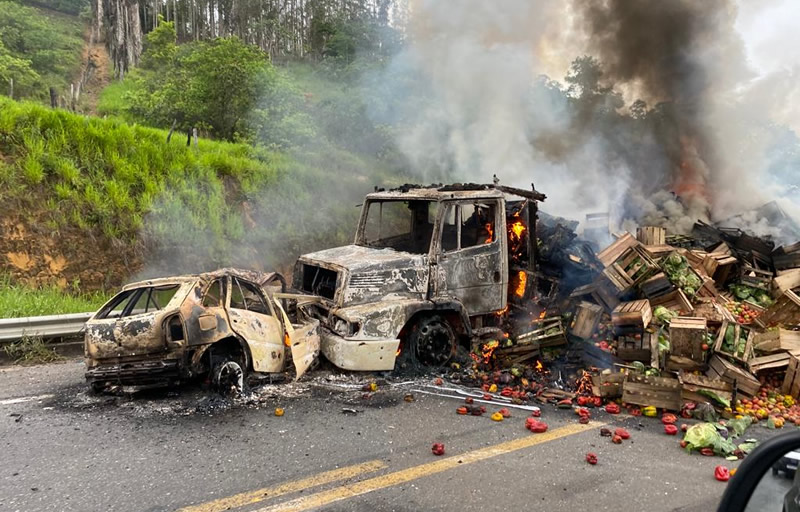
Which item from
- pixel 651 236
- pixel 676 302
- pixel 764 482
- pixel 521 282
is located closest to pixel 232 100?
pixel 521 282

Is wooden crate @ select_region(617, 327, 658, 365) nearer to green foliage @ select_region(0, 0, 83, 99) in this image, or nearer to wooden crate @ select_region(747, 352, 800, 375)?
wooden crate @ select_region(747, 352, 800, 375)

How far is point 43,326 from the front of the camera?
7.04 meters

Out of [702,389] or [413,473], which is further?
[702,389]

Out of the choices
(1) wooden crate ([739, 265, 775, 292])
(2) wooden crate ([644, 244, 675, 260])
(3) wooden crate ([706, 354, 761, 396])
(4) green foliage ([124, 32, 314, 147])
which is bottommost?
(3) wooden crate ([706, 354, 761, 396])

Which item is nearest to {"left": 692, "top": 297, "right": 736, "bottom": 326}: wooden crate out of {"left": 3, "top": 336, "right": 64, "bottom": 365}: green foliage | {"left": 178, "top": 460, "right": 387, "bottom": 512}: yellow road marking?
{"left": 178, "top": 460, "right": 387, "bottom": 512}: yellow road marking

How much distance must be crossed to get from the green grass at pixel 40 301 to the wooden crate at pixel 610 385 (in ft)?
24.1

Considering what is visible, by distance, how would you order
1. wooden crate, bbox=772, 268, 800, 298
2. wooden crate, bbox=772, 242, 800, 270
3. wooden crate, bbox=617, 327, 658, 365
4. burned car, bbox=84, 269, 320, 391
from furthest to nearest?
wooden crate, bbox=772, 242, 800, 270
wooden crate, bbox=772, 268, 800, 298
wooden crate, bbox=617, 327, 658, 365
burned car, bbox=84, 269, 320, 391

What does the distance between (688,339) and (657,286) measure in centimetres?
158

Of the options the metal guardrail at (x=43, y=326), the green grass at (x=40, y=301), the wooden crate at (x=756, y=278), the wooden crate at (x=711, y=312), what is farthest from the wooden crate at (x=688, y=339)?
the green grass at (x=40, y=301)

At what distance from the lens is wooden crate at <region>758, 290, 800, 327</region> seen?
275 inches

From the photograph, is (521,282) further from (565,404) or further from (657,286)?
(565,404)

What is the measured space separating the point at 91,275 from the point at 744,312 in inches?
421

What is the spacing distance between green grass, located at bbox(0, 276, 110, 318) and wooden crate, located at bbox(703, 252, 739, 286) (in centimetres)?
1005

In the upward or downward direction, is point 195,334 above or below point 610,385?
above
